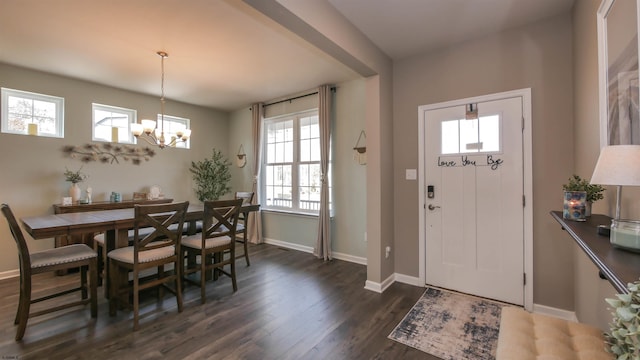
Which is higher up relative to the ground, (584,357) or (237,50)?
(237,50)

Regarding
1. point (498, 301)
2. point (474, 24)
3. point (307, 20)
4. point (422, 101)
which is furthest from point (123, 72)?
point (498, 301)

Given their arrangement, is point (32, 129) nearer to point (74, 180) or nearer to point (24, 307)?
point (74, 180)

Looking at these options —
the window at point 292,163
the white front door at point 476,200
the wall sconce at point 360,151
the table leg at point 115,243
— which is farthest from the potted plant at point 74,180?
the white front door at point 476,200

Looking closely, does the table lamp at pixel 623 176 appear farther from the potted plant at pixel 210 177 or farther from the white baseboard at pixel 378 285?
the potted plant at pixel 210 177

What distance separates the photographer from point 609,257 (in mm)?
905

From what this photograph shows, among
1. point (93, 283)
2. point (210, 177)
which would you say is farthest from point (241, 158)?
point (93, 283)

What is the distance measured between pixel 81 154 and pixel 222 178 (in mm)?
2225

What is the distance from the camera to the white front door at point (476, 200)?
255cm

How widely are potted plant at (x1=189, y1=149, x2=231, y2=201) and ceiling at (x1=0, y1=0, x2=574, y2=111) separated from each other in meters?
1.82

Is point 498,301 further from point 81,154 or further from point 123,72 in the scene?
point 81,154

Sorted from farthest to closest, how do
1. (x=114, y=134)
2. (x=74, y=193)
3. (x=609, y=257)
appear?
(x=114, y=134), (x=74, y=193), (x=609, y=257)

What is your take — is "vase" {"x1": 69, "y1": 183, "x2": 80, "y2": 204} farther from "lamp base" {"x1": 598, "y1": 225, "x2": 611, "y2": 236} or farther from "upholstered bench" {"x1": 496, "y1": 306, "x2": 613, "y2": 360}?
"lamp base" {"x1": 598, "y1": 225, "x2": 611, "y2": 236}

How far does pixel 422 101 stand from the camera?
3029 millimetres

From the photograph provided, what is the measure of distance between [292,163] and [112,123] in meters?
3.00
